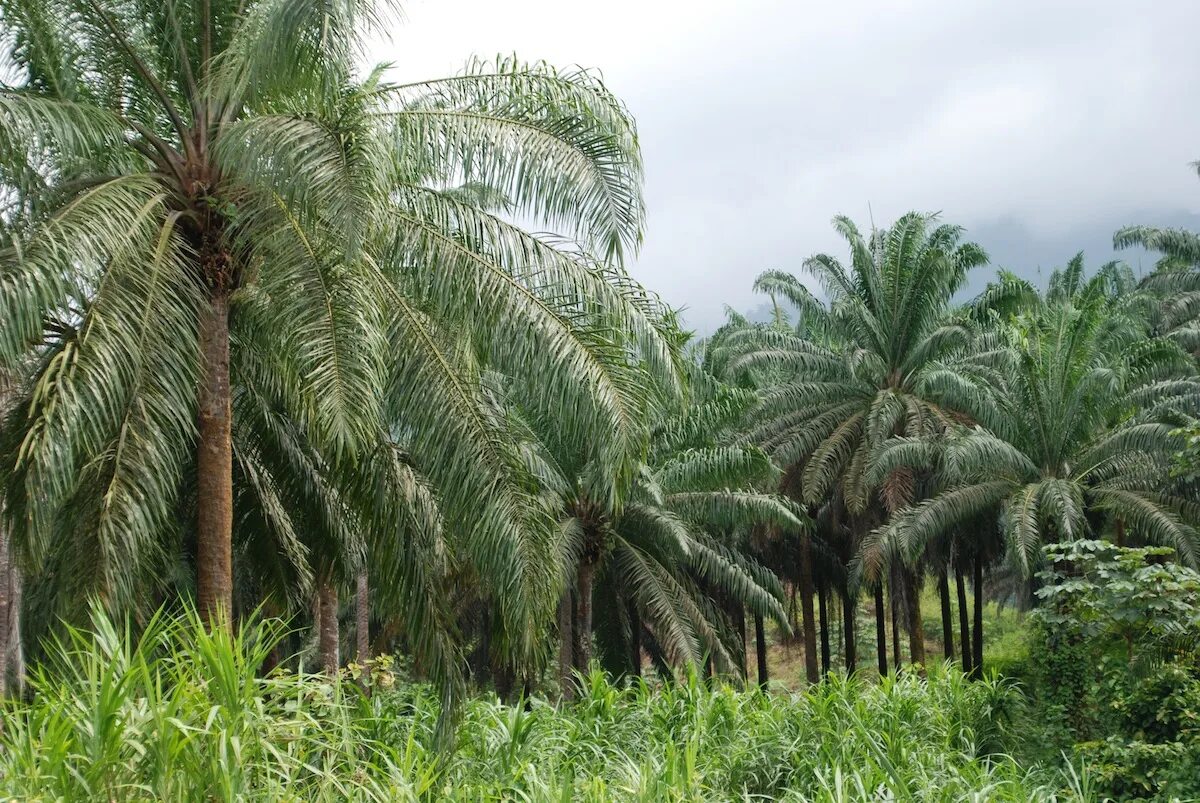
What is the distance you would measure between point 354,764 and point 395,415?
337 centimetres

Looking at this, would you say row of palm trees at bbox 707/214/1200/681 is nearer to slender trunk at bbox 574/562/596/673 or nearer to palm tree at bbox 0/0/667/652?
slender trunk at bbox 574/562/596/673

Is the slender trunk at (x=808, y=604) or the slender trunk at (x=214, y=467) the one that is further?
the slender trunk at (x=808, y=604)

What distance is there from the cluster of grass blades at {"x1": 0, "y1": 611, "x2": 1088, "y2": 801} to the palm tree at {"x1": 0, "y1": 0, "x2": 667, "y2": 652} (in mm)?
1345

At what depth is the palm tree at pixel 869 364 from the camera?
25.4 metres

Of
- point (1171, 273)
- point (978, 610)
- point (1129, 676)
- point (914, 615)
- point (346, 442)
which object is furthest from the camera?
point (1171, 273)

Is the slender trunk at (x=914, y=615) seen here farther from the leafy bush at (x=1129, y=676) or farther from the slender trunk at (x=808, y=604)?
the leafy bush at (x=1129, y=676)

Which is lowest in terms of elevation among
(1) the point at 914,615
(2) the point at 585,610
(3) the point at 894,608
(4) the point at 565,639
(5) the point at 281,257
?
(3) the point at 894,608

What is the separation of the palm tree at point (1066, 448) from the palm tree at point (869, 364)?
1840mm

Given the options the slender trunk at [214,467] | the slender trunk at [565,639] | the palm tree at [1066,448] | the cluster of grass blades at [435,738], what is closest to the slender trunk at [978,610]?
the palm tree at [1066,448]

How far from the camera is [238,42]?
8.54 metres

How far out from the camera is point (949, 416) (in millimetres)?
25422

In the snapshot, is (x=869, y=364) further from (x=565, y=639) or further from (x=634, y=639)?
(x=565, y=639)

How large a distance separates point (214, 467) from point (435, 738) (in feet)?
8.47

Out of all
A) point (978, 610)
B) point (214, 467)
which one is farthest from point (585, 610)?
point (214, 467)
